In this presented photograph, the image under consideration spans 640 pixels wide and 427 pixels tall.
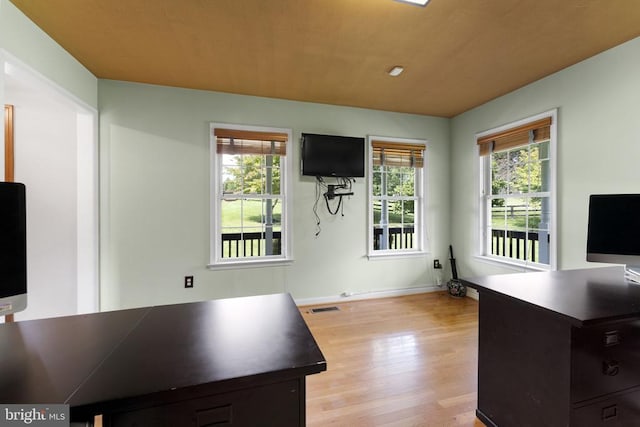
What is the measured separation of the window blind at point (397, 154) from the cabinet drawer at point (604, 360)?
302cm

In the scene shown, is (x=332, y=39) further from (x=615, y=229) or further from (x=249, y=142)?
(x=615, y=229)

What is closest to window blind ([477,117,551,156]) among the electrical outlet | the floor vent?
the floor vent

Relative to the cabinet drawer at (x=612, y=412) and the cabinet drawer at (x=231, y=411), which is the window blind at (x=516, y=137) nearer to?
the cabinet drawer at (x=612, y=412)

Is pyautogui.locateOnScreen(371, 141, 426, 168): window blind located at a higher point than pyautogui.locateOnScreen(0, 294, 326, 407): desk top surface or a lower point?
higher

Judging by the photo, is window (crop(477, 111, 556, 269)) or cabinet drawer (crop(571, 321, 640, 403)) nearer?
cabinet drawer (crop(571, 321, 640, 403))

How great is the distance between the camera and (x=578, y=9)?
194 cm

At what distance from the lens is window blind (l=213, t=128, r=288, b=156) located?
3.37 meters

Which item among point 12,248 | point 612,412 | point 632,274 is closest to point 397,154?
point 632,274

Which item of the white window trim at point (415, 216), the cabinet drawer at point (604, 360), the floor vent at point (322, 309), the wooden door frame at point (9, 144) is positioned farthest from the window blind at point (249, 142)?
the cabinet drawer at point (604, 360)

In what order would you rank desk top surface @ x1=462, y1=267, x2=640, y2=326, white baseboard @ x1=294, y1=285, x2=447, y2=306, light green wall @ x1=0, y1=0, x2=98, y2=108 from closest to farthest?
1. desk top surface @ x1=462, y1=267, x2=640, y2=326
2. light green wall @ x1=0, y1=0, x2=98, y2=108
3. white baseboard @ x1=294, y1=285, x2=447, y2=306

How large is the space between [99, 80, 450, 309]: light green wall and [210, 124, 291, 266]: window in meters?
0.11

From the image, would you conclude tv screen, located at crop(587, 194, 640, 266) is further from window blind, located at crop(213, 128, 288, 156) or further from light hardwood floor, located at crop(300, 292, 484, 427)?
window blind, located at crop(213, 128, 288, 156)

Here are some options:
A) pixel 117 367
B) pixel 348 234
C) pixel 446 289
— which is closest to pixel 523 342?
pixel 117 367

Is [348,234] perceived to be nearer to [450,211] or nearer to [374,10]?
[450,211]
